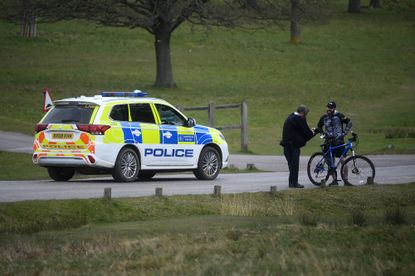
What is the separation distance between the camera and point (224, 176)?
24688 mm

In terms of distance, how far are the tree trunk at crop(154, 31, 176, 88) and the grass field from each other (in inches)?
32.4

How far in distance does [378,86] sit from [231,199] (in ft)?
129

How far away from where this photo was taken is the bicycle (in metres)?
21.6

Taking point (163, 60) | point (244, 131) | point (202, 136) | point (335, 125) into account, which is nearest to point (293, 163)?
point (335, 125)

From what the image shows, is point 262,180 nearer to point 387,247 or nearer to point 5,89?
point 387,247

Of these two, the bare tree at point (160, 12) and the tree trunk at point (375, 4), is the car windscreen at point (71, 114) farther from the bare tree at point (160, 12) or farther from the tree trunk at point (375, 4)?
the tree trunk at point (375, 4)

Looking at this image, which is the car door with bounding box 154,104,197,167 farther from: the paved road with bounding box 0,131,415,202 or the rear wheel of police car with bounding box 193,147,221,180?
the paved road with bounding box 0,131,415,202

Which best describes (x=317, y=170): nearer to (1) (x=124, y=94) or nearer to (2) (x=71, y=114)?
(1) (x=124, y=94)

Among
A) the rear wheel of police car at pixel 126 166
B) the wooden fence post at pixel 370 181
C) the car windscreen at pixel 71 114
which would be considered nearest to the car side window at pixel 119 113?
the car windscreen at pixel 71 114

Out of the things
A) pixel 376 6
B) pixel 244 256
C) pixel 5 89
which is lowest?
pixel 244 256

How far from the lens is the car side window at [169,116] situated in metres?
22.4

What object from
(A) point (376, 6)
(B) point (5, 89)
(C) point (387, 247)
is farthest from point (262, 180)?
(A) point (376, 6)

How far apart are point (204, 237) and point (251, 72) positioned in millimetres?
46654

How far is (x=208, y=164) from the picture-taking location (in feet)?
76.6
